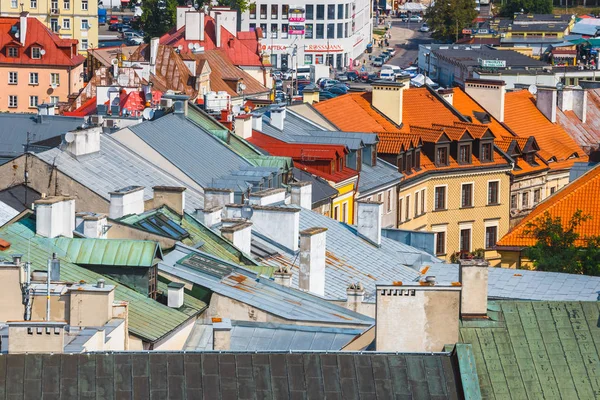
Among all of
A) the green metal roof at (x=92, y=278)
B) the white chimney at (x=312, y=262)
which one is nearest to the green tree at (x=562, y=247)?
the white chimney at (x=312, y=262)

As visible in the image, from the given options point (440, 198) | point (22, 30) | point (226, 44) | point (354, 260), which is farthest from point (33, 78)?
point (354, 260)

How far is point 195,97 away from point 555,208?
144 ft

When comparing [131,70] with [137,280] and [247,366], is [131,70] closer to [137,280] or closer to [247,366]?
[137,280]

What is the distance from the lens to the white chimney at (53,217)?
46.5 metres

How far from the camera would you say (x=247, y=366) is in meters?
35.6

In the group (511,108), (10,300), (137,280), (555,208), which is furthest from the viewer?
(511,108)

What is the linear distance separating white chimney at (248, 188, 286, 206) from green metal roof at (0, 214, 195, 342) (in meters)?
11.5

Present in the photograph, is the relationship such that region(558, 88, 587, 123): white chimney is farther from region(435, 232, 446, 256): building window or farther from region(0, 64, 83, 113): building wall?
region(0, 64, 83, 113): building wall

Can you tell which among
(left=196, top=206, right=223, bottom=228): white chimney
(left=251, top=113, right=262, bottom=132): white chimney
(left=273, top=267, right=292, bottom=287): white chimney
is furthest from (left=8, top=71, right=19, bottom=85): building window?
(left=273, top=267, right=292, bottom=287): white chimney

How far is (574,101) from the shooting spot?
104 meters

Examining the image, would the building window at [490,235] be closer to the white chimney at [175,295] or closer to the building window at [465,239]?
the building window at [465,239]

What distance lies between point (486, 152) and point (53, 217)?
46.2m

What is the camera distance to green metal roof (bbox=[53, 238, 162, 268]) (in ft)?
148

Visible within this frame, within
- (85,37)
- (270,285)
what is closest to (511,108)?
(270,285)
